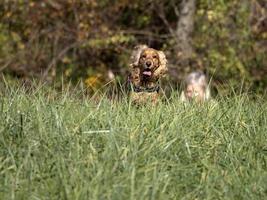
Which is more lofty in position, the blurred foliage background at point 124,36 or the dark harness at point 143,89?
the dark harness at point 143,89

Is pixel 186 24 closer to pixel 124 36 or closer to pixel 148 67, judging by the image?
pixel 124 36

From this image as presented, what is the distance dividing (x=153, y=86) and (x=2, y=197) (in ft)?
7.23

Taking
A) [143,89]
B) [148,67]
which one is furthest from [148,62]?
[143,89]

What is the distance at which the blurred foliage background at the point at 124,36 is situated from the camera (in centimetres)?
1343

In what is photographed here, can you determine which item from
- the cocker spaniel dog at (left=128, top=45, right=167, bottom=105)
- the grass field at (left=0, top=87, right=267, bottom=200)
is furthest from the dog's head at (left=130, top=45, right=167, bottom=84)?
the grass field at (left=0, top=87, right=267, bottom=200)

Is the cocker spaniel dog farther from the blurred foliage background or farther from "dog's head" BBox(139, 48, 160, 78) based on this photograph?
the blurred foliage background

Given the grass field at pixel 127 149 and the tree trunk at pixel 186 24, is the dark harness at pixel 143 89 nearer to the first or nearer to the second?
the grass field at pixel 127 149

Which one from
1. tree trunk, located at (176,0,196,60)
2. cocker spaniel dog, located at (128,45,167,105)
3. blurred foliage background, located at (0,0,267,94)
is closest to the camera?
cocker spaniel dog, located at (128,45,167,105)

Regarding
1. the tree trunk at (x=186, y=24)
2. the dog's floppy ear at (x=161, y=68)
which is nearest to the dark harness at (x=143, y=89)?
the dog's floppy ear at (x=161, y=68)

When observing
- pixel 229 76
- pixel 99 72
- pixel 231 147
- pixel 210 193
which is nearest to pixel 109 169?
pixel 210 193

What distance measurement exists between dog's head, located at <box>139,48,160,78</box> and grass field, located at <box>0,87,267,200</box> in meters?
0.30

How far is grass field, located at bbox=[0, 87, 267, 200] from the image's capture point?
4.75 metres

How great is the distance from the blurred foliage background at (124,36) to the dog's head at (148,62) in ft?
20.5

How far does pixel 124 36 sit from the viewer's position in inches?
541
